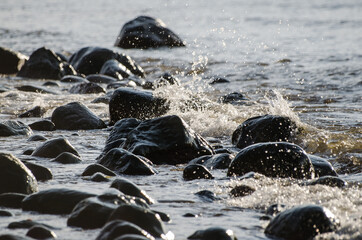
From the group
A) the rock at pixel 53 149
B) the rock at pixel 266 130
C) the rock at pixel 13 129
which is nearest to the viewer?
the rock at pixel 53 149

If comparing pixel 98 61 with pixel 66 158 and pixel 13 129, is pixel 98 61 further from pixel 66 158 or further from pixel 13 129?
pixel 66 158

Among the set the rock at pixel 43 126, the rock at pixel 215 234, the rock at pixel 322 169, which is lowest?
the rock at pixel 43 126

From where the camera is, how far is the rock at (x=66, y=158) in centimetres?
516

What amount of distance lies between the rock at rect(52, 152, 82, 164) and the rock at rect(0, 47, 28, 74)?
8948 mm

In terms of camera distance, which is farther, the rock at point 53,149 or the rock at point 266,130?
the rock at point 266,130

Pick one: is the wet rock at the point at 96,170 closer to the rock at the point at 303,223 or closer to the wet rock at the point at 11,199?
the wet rock at the point at 11,199

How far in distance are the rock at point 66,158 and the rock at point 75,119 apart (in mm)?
1867

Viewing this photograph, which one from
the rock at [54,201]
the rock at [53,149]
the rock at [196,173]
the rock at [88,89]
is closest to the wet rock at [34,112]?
the rock at [88,89]

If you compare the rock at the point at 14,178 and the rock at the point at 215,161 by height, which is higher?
the rock at the point at 14,178

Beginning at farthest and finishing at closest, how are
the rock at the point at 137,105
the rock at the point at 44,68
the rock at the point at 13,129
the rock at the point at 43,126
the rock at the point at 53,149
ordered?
the rock at the point at 44,68, the rock at the point at 137,105, the rock at the point at 43,126, the rock at the point at 13,129, the rock at the point at 53,149

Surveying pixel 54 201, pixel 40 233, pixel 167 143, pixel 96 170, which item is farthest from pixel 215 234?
pixel 167 143

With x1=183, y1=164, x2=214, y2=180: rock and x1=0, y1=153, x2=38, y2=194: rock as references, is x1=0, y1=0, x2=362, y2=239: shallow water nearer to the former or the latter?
x1=183, y1=164, x2=214, y2=180: rock

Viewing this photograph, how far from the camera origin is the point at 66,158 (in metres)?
5.18

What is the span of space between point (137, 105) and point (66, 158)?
2.23 meters
